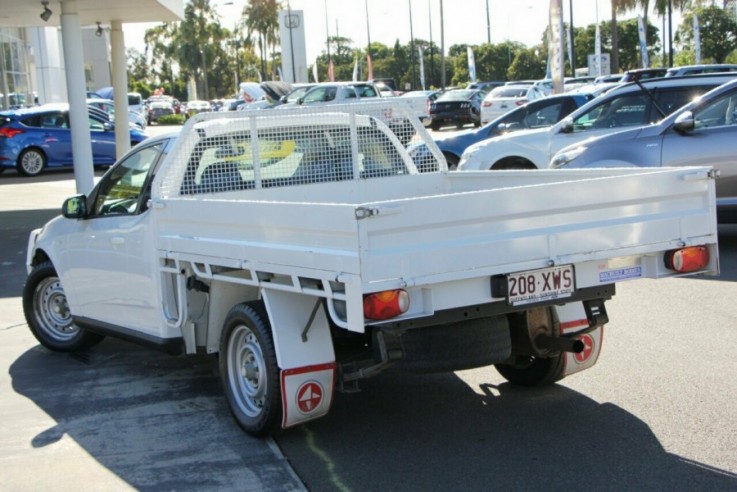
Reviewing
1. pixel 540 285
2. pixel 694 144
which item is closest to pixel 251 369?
pixel 540 285

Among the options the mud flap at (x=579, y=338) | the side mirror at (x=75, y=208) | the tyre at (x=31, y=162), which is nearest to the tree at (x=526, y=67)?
the tyre at (x=31, y=162)

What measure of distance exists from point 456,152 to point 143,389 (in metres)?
11.7

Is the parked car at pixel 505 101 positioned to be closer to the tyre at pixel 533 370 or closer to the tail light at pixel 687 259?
the tyre at pixel 533 370

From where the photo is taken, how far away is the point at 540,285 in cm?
507

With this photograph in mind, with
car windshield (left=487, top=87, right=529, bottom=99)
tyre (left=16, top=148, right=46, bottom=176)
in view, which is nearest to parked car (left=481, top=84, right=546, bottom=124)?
car windshield (left=487, top=87, right=529, bottom=99)

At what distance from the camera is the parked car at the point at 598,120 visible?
501 inches

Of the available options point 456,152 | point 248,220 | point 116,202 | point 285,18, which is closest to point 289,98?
point 285,18

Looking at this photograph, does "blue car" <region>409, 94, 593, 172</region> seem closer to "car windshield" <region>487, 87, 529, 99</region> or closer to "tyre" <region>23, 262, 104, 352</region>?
"tyre" <region>23, 262, 104, 352</region>

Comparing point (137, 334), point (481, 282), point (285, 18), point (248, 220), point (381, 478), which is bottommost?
point (381, 478)

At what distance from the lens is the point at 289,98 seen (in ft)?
102

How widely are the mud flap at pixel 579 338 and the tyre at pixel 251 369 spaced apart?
1828mm

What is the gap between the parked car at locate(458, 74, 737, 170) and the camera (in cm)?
1273

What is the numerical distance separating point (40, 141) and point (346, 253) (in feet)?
73.9

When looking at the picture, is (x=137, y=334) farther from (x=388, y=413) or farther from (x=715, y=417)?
(x=715, y=417)
